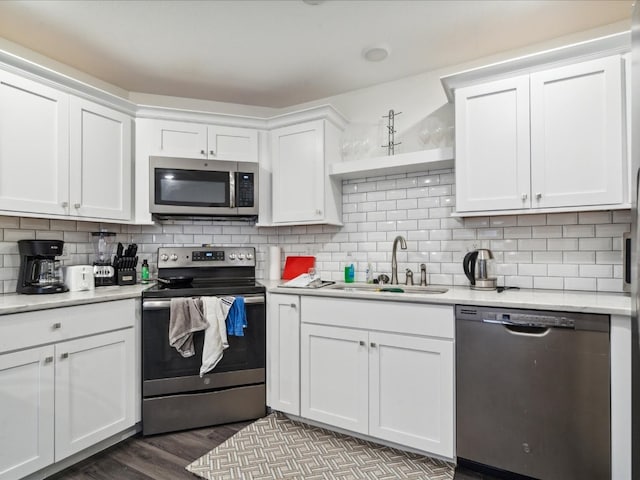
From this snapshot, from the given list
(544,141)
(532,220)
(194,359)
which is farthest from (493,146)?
Answer: (194,359)

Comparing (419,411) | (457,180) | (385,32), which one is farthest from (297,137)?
(419,411)

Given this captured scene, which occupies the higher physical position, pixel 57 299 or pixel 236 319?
pixel 57 299

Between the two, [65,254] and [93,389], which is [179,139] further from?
[93,389]

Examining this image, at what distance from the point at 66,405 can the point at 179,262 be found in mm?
1173

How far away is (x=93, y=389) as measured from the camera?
1.92m

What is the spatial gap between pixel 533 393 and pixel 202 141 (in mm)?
2658

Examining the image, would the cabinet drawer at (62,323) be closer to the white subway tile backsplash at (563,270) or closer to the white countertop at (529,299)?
the white countertop at (529,299)

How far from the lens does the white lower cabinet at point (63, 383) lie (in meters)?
1.59

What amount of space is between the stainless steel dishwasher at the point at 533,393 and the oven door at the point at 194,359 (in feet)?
4.27

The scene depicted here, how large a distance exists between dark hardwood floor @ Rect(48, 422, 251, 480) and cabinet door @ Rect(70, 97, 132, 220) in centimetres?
147

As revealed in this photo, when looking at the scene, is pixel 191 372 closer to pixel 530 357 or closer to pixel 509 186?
pixel 530 357

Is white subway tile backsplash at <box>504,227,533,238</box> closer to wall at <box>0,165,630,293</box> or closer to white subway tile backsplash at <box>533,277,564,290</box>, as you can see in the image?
wall at <box>0,165,630,293</box>

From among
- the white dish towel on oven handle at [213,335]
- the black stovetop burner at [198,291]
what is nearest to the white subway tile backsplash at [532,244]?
the black stovetop burner at [198,291]

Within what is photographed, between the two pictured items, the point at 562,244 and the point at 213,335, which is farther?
the point at 213,335
